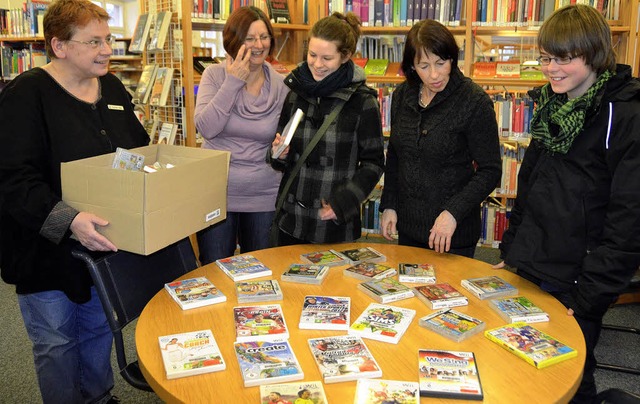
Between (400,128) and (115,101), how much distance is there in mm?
1057

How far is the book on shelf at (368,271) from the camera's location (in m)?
1.76

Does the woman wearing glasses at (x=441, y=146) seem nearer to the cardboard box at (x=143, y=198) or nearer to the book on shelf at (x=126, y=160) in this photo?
the cardboard box at (x=143, y=198)

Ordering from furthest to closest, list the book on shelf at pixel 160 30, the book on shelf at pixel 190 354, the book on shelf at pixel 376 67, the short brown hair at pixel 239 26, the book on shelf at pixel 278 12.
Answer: the book on shelf at pixel 376 67 → the book on shelf at pixel 278 12 → the book on shelf at pixel 160 30 → the short brown hair at pixel 239 26 → the book on shelf at pixel 190 354

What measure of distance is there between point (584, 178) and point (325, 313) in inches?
33.0

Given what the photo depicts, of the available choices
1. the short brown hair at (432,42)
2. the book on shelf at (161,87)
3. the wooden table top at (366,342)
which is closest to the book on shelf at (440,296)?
the wooden table top at (366,342)

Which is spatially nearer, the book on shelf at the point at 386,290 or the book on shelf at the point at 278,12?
the book on shelf at the point at 386,290

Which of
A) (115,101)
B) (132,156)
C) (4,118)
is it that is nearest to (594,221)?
(132,156)

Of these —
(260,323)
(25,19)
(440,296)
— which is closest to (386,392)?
(260,323)

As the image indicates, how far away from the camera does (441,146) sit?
6.50ft

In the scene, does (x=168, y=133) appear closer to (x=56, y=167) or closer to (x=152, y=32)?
(x=152, y=32)

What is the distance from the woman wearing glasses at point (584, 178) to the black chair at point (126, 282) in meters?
1.16

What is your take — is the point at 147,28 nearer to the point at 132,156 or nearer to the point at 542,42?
the point at 132,156

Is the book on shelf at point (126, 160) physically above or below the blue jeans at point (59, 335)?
above

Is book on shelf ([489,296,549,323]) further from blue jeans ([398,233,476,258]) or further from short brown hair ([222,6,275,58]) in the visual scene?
short brown hair ([222,6,275,58])
